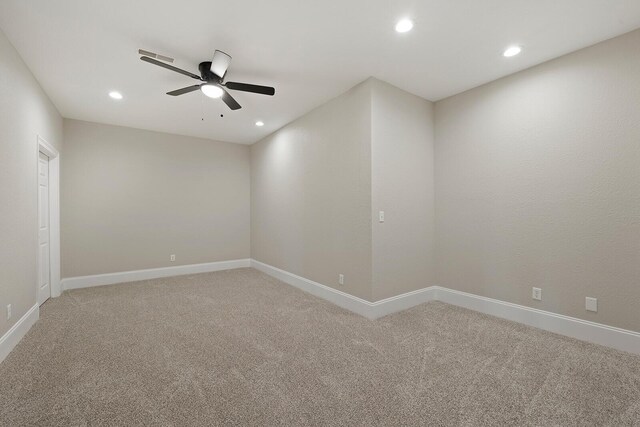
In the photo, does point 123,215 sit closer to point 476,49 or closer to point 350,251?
point 350,251

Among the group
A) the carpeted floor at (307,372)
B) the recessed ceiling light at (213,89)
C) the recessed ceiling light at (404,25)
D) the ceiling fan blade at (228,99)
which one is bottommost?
the carpeted floor at (307,372)

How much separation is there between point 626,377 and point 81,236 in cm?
667

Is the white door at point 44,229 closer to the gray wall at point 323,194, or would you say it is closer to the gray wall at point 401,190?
the gray wall at point 323,194

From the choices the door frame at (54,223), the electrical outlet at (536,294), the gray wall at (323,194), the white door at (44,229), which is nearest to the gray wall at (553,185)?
the electrical outlet at (536,294)

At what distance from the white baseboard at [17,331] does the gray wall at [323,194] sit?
121 inches

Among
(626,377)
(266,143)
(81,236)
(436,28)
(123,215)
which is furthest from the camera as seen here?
(266,143)

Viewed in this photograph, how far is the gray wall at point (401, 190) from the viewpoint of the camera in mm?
3227

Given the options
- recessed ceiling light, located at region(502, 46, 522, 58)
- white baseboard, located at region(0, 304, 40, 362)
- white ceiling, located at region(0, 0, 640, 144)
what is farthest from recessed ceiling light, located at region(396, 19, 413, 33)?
white baseboard, located at region(0, 304, 40, 362)

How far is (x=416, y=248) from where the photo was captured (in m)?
3.63

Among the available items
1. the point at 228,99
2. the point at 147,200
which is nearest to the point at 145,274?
the point at 147,200

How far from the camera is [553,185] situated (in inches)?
110

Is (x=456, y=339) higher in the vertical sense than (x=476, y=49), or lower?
lower

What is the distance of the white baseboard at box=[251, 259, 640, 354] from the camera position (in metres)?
2.45

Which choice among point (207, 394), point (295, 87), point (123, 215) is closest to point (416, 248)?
point (295, 87)
